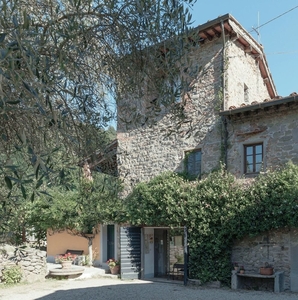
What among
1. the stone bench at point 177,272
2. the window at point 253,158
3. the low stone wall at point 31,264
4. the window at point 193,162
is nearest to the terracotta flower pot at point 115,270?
the stone bench at point 177,272

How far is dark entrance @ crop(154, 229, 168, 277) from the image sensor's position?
48.8ft

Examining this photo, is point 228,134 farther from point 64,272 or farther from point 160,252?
point 64,272

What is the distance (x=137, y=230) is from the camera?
13.8 meters

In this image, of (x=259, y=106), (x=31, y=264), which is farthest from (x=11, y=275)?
(x=259, y=106)

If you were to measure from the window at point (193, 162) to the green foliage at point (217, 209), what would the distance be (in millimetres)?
481

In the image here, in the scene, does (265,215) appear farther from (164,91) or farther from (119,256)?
(164,91)

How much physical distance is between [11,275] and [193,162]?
660cm

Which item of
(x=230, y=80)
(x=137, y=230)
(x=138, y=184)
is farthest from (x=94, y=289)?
(x=230, y=80)

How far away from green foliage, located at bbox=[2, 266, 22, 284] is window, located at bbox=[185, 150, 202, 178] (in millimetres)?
6122

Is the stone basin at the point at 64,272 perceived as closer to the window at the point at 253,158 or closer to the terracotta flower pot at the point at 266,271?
the terracotta flower pot at the point at 266,271

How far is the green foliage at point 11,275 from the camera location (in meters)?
12.2

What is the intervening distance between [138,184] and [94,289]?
372cm

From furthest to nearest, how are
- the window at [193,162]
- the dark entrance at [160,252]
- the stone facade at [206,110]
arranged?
the dark entrance at [160,252]
the window at [193,162]
the stone facade at [206,110]

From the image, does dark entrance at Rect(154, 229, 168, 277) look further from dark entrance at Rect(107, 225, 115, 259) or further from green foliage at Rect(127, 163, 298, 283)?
green foliage at Rect(127, 163, 298, 283)
